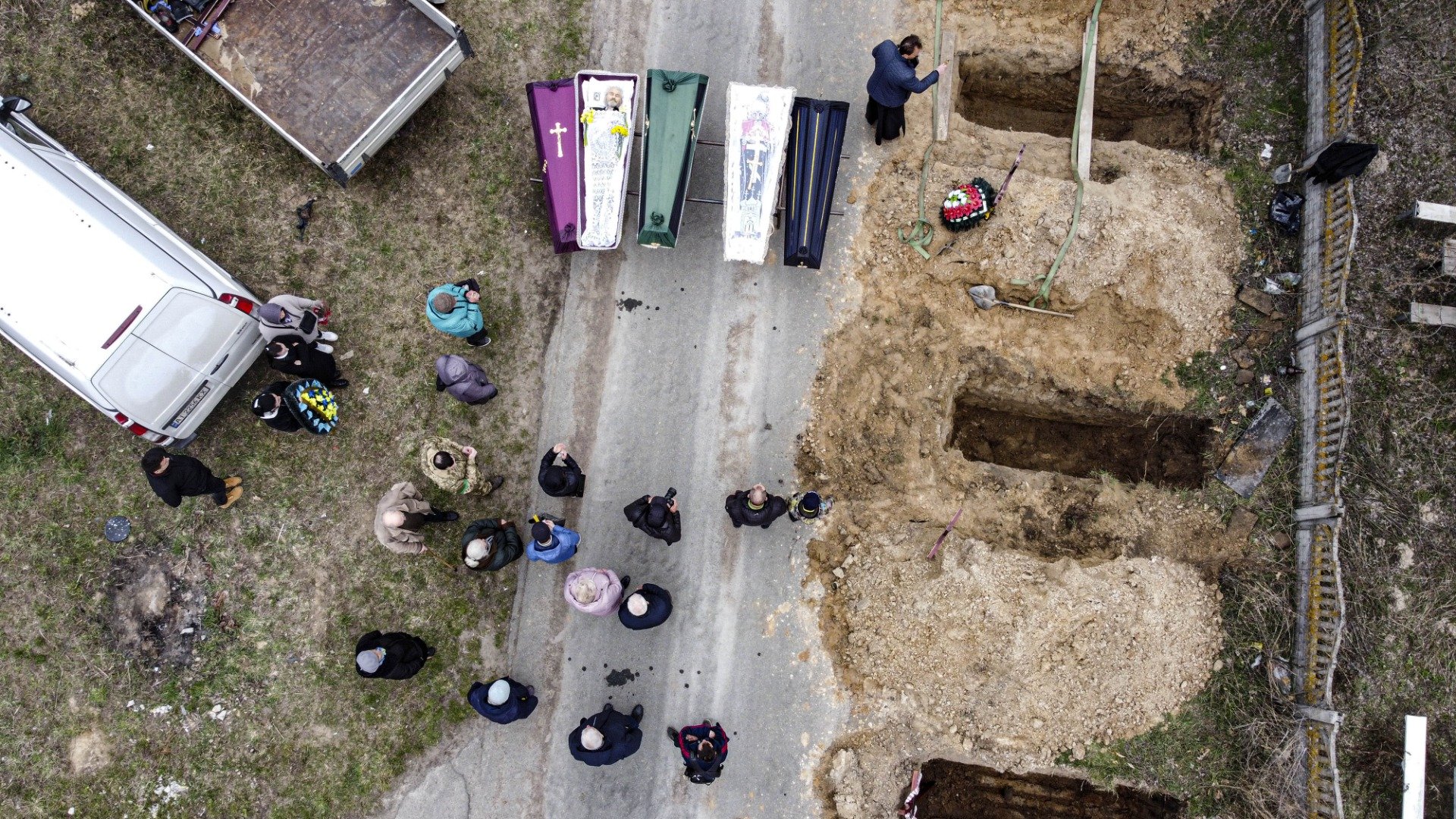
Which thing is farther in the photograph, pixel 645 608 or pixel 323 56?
pixel 323 56

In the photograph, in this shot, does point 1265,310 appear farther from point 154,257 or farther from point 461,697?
point 154,257

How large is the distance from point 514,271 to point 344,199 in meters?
2.41

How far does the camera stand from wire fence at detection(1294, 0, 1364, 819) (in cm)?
825

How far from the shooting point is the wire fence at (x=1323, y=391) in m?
8.25

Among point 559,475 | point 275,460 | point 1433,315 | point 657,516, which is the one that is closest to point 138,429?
point 275,460

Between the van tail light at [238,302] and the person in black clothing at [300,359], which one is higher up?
the van tail light at [238,302]

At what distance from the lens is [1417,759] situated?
8164 millimetres

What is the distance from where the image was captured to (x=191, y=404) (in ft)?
27.6

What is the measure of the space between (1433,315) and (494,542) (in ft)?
37.4

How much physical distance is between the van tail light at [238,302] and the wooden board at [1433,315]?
13.8 meters

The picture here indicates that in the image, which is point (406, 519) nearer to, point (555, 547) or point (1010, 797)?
point (555, 547)

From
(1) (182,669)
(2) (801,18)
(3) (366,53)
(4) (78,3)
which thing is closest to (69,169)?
(4) (78,3)

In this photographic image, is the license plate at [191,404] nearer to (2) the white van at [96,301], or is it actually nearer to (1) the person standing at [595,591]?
(2) the white van at [96,301]

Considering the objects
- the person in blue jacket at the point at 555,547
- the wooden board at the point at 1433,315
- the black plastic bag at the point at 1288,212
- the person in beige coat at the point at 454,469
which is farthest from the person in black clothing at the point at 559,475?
the wooden board at the point at 1433,315
